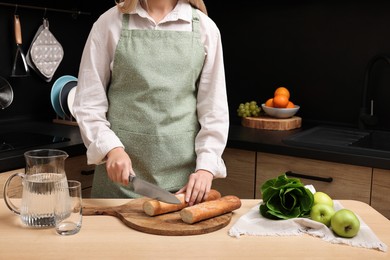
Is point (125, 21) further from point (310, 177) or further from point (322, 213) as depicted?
point (310, 177)

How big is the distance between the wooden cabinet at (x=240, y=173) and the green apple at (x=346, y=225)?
1057 millimetres

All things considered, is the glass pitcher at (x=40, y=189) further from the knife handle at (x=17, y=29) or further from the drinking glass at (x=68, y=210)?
the knife handle at (x=17, y=29)

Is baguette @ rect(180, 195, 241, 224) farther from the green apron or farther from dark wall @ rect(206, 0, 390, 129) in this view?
dark wall @ rect(206, 0, 390, 129)

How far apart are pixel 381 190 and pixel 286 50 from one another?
38.6 inches

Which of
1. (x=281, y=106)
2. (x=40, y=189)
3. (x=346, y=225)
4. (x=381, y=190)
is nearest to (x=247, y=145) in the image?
(x=281, y=106)

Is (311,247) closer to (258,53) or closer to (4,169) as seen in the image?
(4,169)

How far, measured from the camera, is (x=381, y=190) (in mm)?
1848

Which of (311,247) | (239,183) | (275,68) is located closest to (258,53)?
(275,68)

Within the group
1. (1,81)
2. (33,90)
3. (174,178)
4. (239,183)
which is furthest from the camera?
(33,90)

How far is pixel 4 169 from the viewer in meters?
1.74

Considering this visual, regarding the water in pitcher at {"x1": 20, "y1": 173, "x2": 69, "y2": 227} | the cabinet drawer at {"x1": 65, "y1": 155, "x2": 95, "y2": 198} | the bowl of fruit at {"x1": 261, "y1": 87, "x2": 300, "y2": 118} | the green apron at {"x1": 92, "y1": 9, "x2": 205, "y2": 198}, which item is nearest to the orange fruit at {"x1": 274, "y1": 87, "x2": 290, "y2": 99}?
the bowl of fruit at {"x1": 261, "y1": 87, "x2": 300, "y2": 118}

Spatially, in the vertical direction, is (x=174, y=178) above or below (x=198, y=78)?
below

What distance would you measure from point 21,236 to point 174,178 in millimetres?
533

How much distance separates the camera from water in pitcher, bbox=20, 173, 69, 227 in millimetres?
1043
